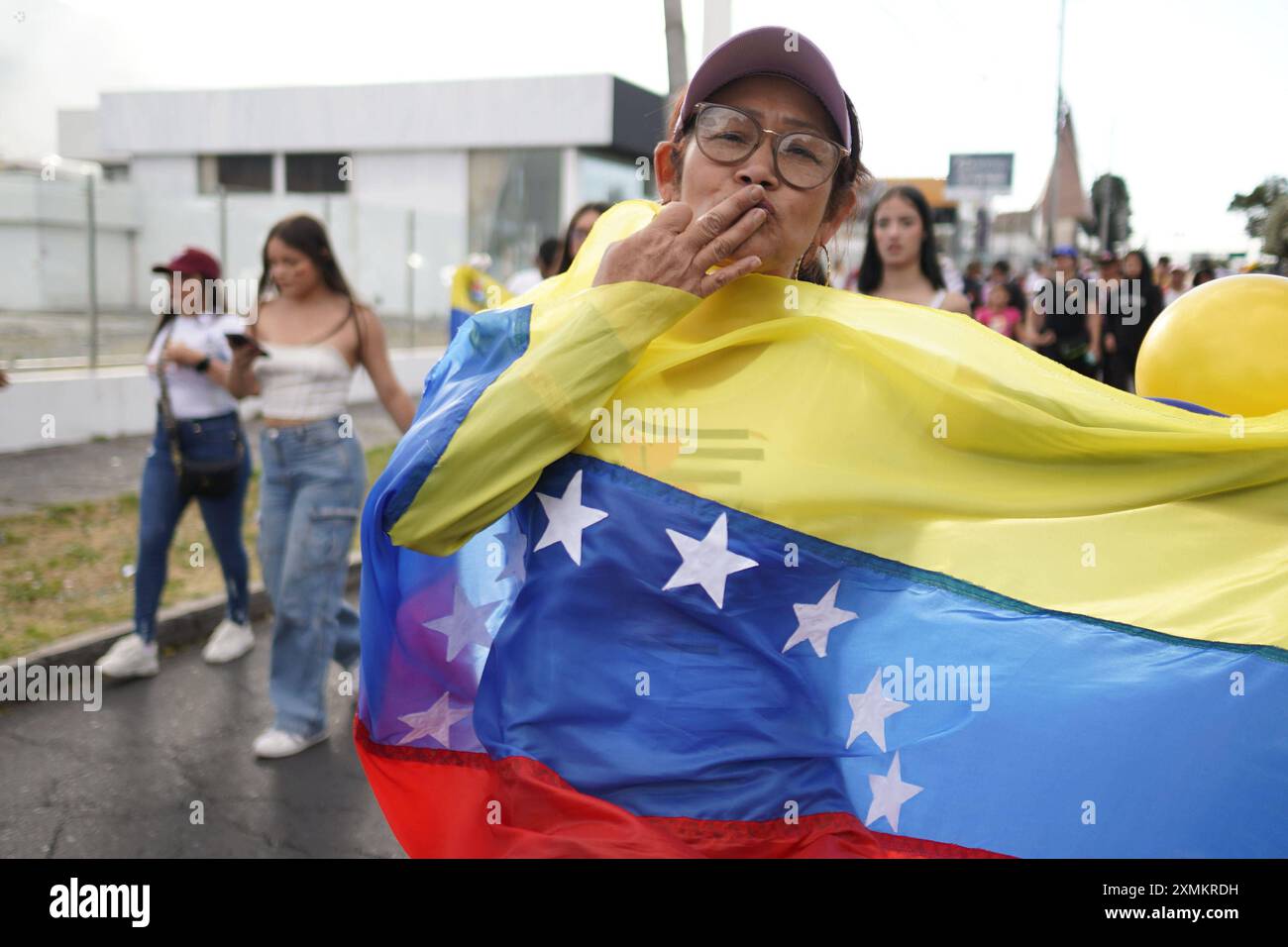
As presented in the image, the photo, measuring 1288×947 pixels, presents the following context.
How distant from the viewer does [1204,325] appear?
2381 mm

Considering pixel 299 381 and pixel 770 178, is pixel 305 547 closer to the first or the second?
pixel 299 381

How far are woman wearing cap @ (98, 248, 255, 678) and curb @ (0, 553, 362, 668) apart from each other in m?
0.09

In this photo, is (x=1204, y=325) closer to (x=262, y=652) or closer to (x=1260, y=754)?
(x=1260, y=754)

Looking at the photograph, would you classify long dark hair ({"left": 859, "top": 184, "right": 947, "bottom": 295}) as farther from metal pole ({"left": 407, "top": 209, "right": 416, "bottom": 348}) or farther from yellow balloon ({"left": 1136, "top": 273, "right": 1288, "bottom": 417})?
metal pole ({"left": 407, "top": 209, "right": 416, "bottom": 348})

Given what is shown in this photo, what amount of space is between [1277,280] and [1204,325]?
0.24m

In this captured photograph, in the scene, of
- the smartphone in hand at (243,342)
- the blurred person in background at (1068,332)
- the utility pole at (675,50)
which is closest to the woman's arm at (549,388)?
the smartphone in hand at (243,342)

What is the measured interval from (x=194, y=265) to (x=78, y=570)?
226cm

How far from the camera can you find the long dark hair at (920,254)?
5.13 meters

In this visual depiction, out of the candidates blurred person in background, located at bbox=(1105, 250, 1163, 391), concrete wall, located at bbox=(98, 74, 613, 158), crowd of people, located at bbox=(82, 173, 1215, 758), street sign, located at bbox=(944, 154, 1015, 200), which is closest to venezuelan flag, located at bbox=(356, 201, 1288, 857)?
crowd of people, located at bbox=(82, 173, 1215, 758)

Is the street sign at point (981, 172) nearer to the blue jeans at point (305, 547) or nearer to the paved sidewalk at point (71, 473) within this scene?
the paved sidewalk at point (71, 473)

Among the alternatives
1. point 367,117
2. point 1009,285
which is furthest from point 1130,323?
point 367,117

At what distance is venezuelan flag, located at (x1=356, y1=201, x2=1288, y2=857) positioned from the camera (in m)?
1.64
